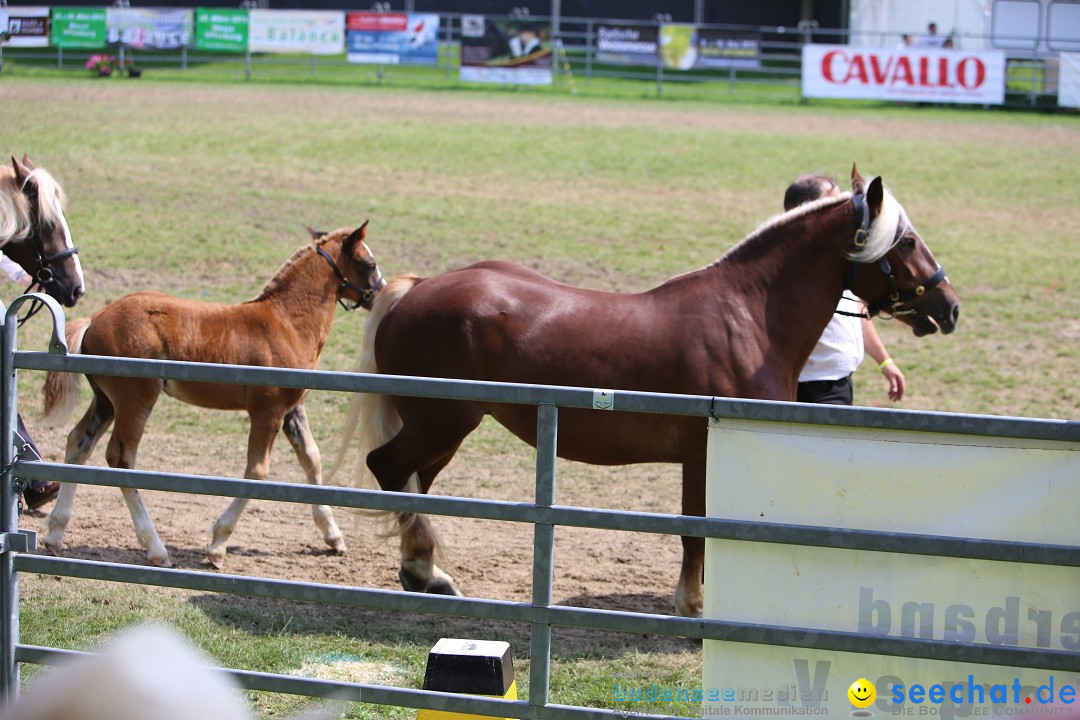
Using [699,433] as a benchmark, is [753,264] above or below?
Result: above

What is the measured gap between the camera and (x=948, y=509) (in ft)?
9.86

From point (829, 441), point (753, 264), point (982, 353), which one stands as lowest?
point (982, 353)

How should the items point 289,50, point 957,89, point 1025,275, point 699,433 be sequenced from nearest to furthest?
1. point 699,433
2. point 1025,275
3. point 957,89
4. point 289,50

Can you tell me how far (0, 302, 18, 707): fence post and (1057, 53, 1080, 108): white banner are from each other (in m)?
28.2

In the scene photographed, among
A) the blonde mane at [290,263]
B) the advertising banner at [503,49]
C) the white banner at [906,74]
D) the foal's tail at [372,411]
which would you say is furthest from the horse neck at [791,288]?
the white banner at [906,74]

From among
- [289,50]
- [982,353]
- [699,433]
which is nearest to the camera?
[699,433]

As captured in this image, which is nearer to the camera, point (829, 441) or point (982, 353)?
point (829, 441)

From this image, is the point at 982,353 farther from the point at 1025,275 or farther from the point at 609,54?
the point at 609,54

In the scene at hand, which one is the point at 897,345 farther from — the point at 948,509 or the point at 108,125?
the point at 108,125

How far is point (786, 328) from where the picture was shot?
5363mm

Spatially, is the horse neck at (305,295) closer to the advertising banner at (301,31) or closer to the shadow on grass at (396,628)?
the shadow on grass at (396,628)

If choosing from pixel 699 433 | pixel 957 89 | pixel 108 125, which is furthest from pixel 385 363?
pixel 957 89

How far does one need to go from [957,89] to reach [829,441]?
85.9 ft

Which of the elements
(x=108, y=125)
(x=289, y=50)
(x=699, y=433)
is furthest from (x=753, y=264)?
(x=289, y=50)
